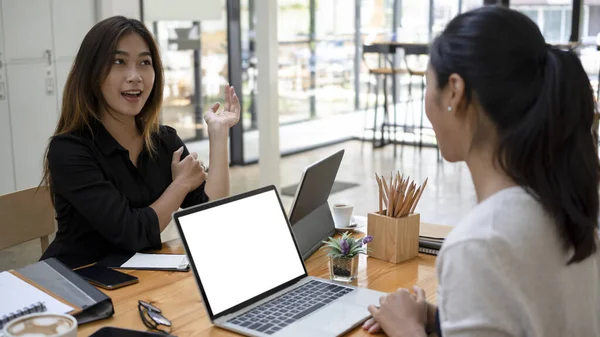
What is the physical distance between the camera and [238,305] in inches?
60.8

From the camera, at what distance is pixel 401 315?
1454 mm

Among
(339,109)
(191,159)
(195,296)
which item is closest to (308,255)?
(195,296)

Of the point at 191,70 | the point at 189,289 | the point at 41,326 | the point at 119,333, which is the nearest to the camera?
the point at 41,326

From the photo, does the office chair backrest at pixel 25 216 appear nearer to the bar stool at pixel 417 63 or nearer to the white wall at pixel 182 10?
the white wall at pixel 182 10

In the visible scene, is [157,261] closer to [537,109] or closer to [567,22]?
[537,109]

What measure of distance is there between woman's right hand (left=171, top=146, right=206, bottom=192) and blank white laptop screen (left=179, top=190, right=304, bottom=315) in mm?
576

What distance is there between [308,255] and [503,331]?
934 millimetres

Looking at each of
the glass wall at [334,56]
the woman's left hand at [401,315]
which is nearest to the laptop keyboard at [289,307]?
the woman's left hand at [401,315]

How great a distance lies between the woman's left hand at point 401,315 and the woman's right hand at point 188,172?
36.7 inches

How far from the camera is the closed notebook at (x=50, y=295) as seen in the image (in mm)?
1504

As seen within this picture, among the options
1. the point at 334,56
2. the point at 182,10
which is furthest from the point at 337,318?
the point at 334,56

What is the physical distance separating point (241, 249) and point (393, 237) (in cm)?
50

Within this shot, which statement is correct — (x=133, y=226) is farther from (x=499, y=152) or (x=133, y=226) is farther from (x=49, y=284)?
(x=499, y=152)

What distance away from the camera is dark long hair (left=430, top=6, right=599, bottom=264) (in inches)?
44.4
